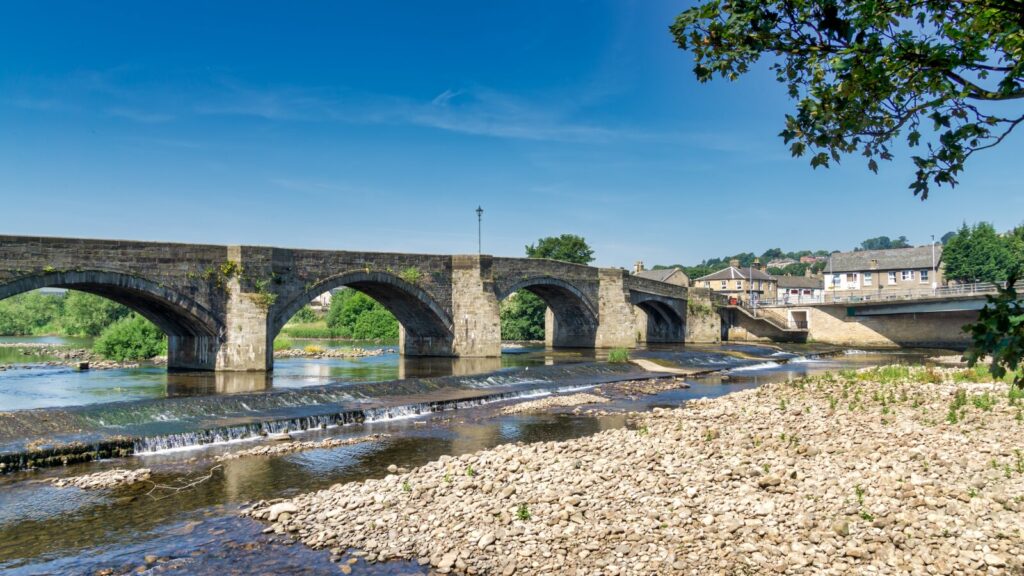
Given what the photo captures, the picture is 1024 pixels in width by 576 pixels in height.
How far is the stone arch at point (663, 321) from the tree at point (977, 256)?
36753 mm

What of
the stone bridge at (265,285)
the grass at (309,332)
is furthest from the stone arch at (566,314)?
the grass at (309,332)

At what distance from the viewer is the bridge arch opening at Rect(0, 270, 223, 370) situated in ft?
81.1

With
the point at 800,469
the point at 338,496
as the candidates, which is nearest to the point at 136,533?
the point at 338,496

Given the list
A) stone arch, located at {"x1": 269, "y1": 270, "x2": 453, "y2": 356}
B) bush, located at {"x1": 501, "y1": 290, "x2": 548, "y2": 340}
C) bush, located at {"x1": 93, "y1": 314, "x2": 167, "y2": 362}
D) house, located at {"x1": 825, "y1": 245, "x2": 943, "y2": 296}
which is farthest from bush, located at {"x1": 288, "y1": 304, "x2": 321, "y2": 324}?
house, located at {"x1": 825, "y1": 245, "x2": 943, "y2": 296}

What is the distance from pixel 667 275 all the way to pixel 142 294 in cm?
7205

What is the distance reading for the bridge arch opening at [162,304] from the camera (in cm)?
2472

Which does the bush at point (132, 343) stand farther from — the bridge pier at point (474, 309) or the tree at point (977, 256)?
the tree at point (977, 256)

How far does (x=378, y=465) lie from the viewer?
14.8 metres

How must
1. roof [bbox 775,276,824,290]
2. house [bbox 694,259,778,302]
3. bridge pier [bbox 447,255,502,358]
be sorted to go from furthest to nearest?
roof [bbox 775,276,824,290] < house [bbox 694,259,778,302] < bridge pier [bbox 447,255,502,358]

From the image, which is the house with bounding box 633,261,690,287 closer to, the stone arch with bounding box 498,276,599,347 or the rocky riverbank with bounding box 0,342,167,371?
the stone arch with bounding box 498,276,599,347

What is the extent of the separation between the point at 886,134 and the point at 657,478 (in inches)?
275

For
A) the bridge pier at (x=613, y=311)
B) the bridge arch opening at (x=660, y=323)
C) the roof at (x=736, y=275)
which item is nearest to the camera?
the bridge pier at (x=613, y=311)

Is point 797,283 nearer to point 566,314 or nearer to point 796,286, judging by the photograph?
point 796,286

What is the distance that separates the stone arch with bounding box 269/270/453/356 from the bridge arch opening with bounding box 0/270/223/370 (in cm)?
290
